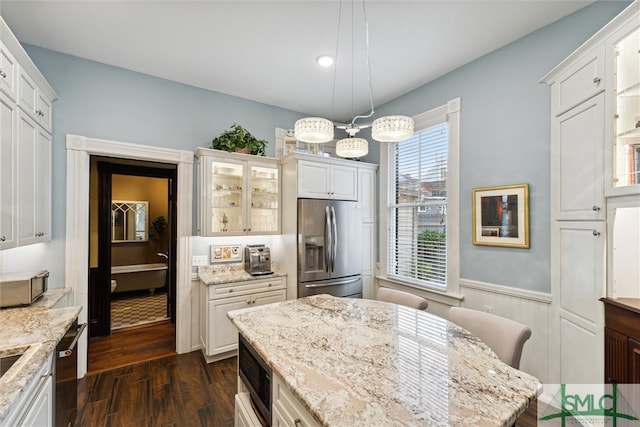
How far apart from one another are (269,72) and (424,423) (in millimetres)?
3186

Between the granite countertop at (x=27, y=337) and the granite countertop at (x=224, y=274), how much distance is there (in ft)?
4.08

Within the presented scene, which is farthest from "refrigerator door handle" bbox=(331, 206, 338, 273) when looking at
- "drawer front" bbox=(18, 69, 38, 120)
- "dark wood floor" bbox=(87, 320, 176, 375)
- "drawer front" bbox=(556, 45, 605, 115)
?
"drawer front" bbox=(18, 69, 38, 120)

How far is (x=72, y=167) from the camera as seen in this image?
2680 mm

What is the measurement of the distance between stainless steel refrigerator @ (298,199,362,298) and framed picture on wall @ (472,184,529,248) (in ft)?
4.73

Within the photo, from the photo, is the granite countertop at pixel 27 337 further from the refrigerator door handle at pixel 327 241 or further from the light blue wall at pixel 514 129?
the light blue wall at pixel 514 129

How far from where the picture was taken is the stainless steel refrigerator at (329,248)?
329 cm

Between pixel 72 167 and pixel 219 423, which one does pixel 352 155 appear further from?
pixel 72 167

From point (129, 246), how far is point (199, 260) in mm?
3554

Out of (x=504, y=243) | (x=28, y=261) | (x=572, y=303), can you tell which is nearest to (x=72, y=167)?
(x=28, y=261)

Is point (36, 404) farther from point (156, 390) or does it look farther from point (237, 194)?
point (237, 194)

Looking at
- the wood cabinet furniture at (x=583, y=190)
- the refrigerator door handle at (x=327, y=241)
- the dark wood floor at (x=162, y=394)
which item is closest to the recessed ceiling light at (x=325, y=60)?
the refrigerator door handle at (x=327, y=241)

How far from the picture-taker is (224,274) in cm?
335

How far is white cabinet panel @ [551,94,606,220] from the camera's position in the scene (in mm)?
1722

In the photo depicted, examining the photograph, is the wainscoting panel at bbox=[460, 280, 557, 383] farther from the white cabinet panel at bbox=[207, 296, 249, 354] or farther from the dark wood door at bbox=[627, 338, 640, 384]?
the white cabinet panel at bbox=[207, 296, 249, 354]
